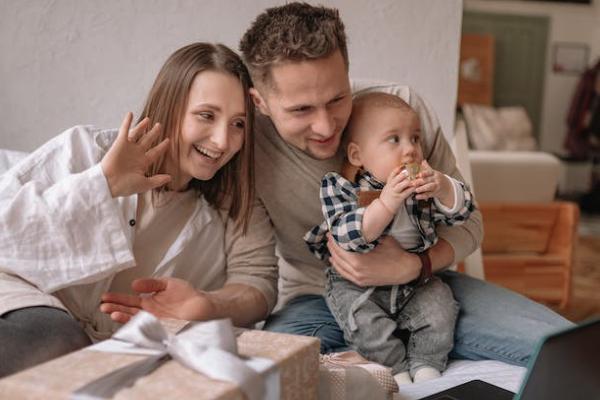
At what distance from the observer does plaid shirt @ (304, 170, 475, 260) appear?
3.86ft

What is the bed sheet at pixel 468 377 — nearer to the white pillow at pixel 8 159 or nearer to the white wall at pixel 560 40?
the white pillow at pixel 8 159

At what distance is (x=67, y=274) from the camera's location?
3.36ft

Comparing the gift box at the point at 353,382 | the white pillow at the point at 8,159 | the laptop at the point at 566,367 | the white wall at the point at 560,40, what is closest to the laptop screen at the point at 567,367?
the laptop at the point at 566,367

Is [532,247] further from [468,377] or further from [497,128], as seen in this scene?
[497,128]

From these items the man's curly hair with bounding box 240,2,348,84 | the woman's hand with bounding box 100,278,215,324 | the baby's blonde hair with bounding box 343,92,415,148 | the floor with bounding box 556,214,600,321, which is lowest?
the floor with bounding box 556,214,600,321

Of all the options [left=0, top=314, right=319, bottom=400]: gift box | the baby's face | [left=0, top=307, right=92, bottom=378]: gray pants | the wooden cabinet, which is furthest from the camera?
the wooden cabinet

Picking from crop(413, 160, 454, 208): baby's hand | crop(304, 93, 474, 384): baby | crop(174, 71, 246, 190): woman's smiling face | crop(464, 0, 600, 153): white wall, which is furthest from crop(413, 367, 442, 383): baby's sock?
crop(464, 0, 600, 153): white wall

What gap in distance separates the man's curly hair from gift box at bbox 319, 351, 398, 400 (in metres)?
0.53

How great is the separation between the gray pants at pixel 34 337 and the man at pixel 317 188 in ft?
0.48

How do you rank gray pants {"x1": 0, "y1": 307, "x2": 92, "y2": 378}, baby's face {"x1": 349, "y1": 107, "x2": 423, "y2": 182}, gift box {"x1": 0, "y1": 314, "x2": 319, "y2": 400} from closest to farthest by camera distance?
gift box {"x1": 0, "y1": 314, "x2": 319, "y2": 400} → gray pants {"x1": 0, "y1": 307, "x2": 92, "y2": 378} → baby's face {"x1": 349, "y1": 107, "x2": 423, "y2": 182}

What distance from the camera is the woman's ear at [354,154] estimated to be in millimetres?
1275

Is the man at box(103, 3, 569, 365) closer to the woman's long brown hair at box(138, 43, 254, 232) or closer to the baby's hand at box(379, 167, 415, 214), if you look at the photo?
the woman's long brown hair at box(138, 43, 254, 232)

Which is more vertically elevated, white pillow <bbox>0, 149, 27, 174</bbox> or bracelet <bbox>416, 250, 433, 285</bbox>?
white pillow <bbox>0, 149, 27, 174</bbox>

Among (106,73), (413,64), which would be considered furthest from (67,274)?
(413,64)
